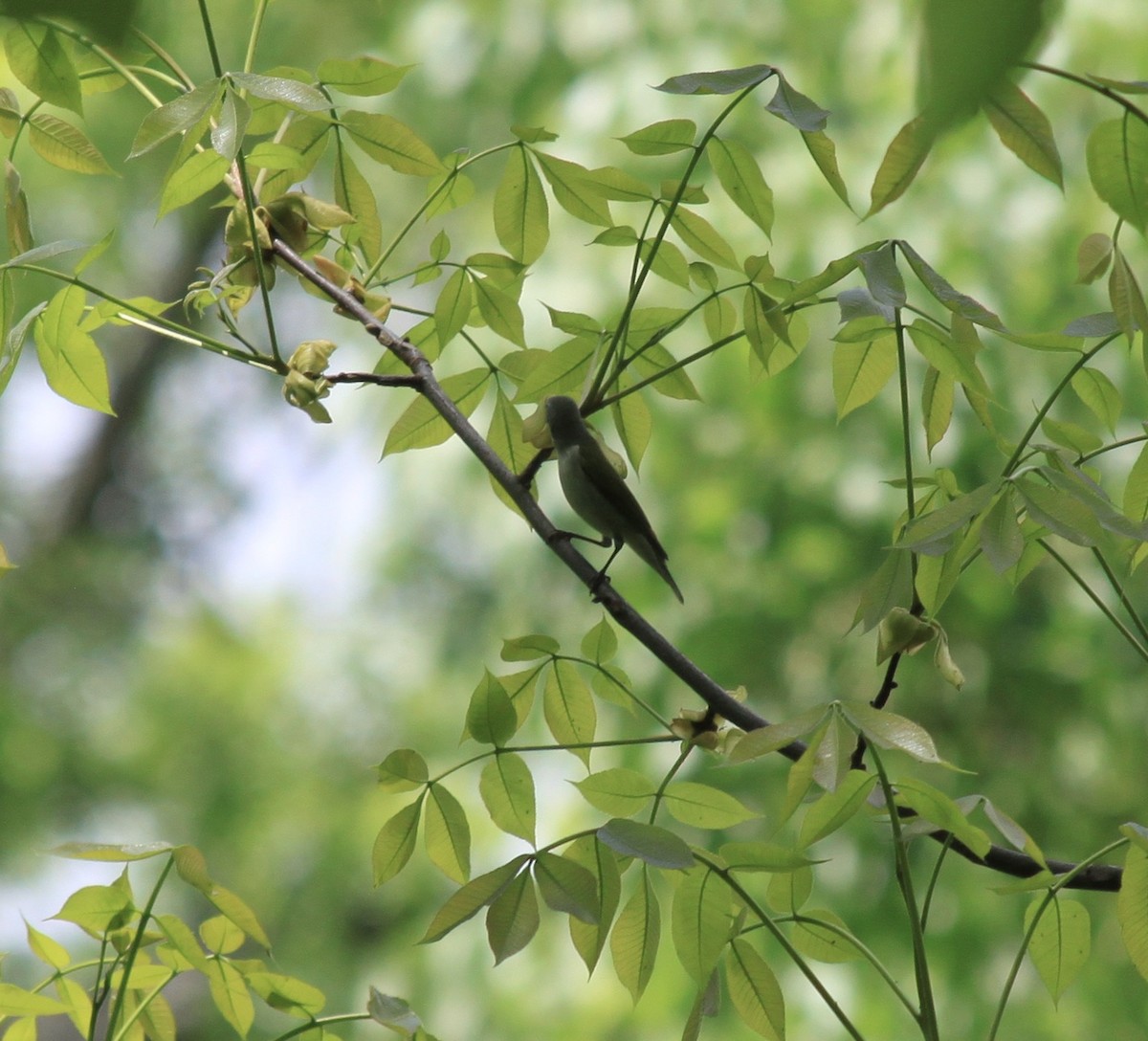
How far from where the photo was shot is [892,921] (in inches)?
107

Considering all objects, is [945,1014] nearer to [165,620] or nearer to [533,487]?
[533,487]

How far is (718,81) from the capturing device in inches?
32.2

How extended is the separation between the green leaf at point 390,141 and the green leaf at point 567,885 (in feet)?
1.99

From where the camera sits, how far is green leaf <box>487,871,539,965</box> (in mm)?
789

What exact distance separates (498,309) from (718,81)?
0.35 meters

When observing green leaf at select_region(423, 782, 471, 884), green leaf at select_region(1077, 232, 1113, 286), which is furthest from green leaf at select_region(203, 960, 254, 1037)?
green leaf at select_region(1077, 232, 1113, 286)

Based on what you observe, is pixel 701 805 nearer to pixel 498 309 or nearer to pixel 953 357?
pixel 953 357

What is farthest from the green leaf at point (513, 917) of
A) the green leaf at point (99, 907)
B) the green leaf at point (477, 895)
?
the green leaf at point (99, 907)

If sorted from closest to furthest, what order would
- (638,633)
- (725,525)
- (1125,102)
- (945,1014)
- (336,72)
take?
(1125,102) < (638,633) < (336,72) < (945,1014) < (725,525)

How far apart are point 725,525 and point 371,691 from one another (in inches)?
129

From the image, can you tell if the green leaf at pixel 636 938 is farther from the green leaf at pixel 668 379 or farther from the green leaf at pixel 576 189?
the green leaf at pixel 576 189

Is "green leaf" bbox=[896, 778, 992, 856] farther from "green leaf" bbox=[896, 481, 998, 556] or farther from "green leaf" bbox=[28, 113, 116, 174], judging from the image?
"green leaf" bbox=[28, 113, 116, 174]

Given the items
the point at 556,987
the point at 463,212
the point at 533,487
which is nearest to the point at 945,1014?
the point at 556,987

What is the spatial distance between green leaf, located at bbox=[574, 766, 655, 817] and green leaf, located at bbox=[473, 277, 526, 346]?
0.43m
